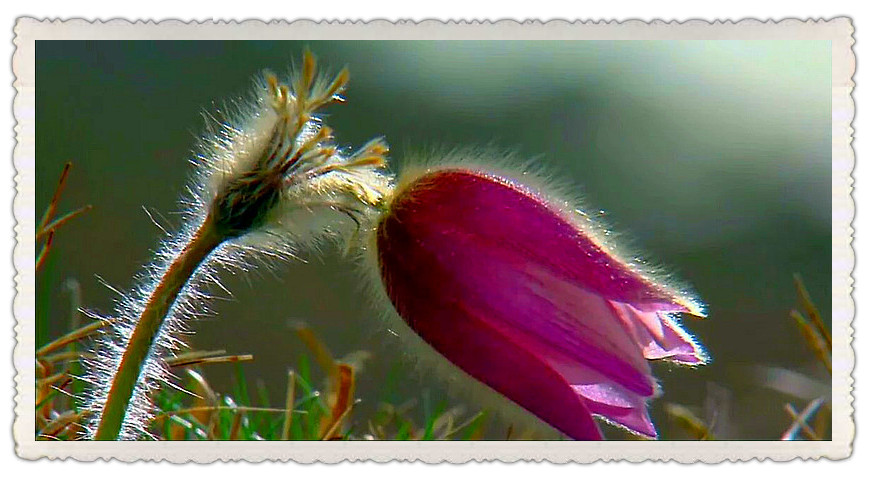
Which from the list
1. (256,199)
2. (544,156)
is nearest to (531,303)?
(256,199)

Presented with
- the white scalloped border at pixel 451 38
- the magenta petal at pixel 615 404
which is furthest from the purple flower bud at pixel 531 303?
the white scalloped border at pixel 451 38

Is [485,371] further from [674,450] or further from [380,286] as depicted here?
[674,450]

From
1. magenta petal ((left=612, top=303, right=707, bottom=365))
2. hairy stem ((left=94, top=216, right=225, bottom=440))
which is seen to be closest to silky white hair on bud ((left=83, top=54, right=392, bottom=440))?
hairy stem ((left=94, top=216, right=225, bottom=440))

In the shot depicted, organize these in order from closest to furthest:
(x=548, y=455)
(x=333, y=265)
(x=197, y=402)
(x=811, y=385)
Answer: (x=548, y=455)
(x=811, y=385)
(x=197, y=402)
(x=333, y=265)

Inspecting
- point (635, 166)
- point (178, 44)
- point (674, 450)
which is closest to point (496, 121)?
point (635, 166)

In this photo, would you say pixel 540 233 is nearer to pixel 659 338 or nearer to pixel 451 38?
pixel 659 338
